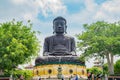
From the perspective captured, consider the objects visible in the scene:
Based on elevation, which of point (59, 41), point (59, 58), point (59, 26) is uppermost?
point (59, 26)

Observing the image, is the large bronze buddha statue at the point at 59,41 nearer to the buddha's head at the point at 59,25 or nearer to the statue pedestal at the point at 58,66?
the buddha's head at the point at 59,25

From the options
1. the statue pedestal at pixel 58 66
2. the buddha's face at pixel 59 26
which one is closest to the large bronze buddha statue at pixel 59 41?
the buddha's face at pixel 59 26

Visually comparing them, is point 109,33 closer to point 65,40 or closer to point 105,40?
A: point 105,40

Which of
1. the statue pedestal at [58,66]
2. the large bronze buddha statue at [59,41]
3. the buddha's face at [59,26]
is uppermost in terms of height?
the buddha's face at [59,26]

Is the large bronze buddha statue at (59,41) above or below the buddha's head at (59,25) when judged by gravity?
below

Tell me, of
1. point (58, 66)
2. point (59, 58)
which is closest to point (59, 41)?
point (59, 58)

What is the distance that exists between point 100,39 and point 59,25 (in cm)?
462

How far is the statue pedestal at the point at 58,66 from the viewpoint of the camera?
33.7m

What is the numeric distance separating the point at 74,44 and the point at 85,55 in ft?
5.50

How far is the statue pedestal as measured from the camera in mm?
33688

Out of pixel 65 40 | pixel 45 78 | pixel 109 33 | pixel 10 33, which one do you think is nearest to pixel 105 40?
pixel 109 33

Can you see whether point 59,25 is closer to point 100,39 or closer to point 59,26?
point 59,26

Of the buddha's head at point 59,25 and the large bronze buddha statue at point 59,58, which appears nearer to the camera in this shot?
the large bronze buddha statue at point 59,58

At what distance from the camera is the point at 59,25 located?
3656 centimetres
